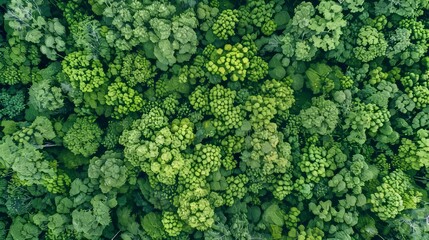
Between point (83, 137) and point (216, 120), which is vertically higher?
point (216, 120)

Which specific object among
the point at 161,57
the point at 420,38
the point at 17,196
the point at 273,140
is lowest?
the point at 17,196

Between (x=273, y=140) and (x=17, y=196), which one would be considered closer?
(x=273, y=140)

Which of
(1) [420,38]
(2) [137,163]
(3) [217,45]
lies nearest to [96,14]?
(3) [217,45]

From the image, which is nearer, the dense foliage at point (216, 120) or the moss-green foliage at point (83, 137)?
the dense foliage at point (216, 120)

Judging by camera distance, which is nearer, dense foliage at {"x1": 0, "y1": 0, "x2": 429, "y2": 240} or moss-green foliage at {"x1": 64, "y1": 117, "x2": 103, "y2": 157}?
dense foliage at {"x1": 0, "y1": 0, "x2": 429, "y2": 240}

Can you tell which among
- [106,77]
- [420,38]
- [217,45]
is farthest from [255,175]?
[420,38]

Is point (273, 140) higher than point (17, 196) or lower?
higher

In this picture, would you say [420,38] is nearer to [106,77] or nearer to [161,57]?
[161,57]
